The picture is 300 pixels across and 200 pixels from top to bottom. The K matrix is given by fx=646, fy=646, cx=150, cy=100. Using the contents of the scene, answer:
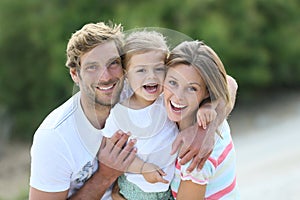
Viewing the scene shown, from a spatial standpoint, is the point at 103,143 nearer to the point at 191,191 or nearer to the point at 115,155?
the point at 115,155

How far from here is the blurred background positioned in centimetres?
649

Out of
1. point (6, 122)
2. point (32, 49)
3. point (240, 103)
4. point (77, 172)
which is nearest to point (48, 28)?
point (32, 49)

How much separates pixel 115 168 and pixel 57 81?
14.8ft

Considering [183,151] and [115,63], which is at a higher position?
[115,63]

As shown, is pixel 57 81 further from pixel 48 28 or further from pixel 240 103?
pixel 240 103

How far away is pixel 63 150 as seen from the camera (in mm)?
2295

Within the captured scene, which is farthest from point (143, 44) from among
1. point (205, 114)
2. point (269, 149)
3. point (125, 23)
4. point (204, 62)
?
point (269, 149)

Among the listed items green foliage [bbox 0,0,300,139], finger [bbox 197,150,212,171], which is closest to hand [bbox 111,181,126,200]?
finger [bbox 197,150,212,171]

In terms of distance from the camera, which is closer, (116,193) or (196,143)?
(196,143)

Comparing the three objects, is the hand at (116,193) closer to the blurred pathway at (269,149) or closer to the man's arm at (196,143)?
the man's arm at (196,143)

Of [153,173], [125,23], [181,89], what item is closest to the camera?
[181,89]

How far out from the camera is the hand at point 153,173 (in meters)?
2.25

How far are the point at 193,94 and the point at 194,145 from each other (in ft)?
0.61

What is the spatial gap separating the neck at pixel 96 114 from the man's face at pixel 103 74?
0.03m
